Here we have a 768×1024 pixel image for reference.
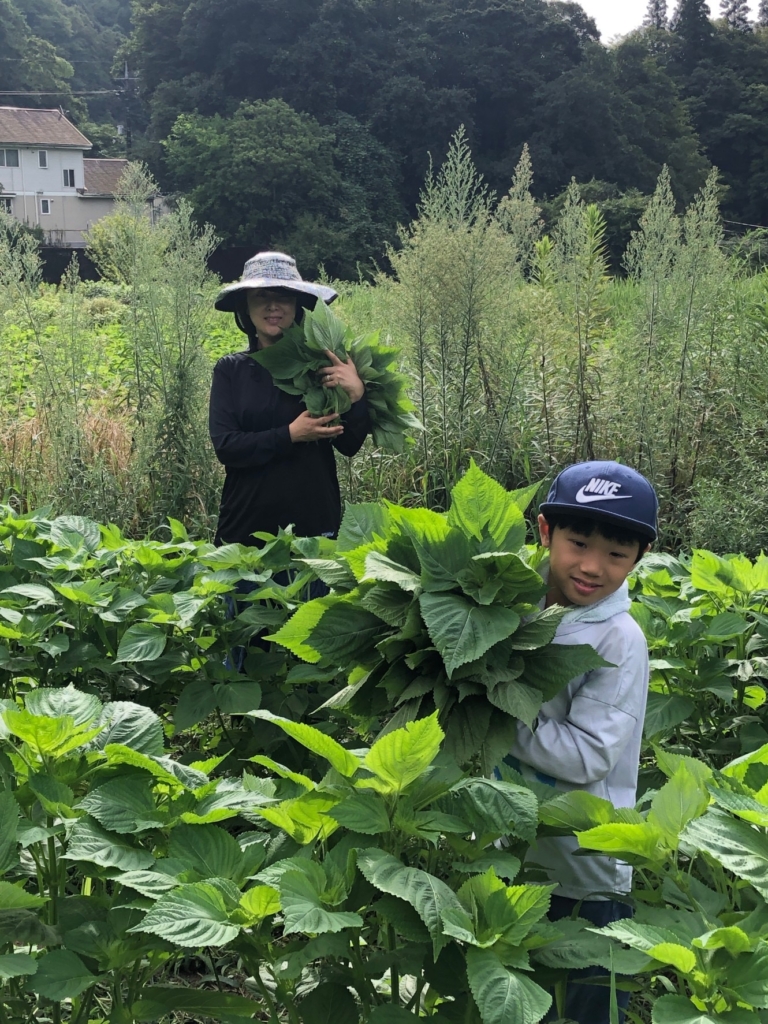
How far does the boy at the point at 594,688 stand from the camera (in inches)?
61.8

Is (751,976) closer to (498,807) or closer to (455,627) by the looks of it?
(498,807)

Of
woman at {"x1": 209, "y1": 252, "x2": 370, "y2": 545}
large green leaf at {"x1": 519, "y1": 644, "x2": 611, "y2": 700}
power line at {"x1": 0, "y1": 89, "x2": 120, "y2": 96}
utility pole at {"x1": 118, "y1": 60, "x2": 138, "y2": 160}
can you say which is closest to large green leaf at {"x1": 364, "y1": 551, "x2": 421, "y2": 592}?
large green leaf at {"x1": 519, "y1": 644, "x2": 611, "y2": 700}

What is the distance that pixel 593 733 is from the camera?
5.14 ft

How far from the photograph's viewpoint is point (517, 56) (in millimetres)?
41844

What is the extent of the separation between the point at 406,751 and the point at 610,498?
662mm

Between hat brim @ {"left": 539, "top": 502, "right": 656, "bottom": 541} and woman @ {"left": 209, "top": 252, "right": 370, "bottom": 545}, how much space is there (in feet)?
5.26

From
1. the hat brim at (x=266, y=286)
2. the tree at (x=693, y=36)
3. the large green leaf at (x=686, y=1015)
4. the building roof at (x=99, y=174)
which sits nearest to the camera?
the large green leaf at (x=686, y=1015)

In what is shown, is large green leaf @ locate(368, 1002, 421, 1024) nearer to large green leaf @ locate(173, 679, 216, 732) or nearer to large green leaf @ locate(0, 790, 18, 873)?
large green leaf @ locate(0, 790, 18, 873)

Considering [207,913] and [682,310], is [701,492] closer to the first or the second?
[682,310]

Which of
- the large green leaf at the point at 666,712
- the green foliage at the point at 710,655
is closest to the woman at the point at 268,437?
the green foliage at the point at 710,655

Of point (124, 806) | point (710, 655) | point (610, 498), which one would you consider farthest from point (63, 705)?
point (710, 655)

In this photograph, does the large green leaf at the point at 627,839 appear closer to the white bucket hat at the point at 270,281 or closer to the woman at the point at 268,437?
the woman at the point at 268,437

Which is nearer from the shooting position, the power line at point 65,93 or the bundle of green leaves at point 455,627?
the bundle of green leaves at point 455,627

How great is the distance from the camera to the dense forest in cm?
3547
